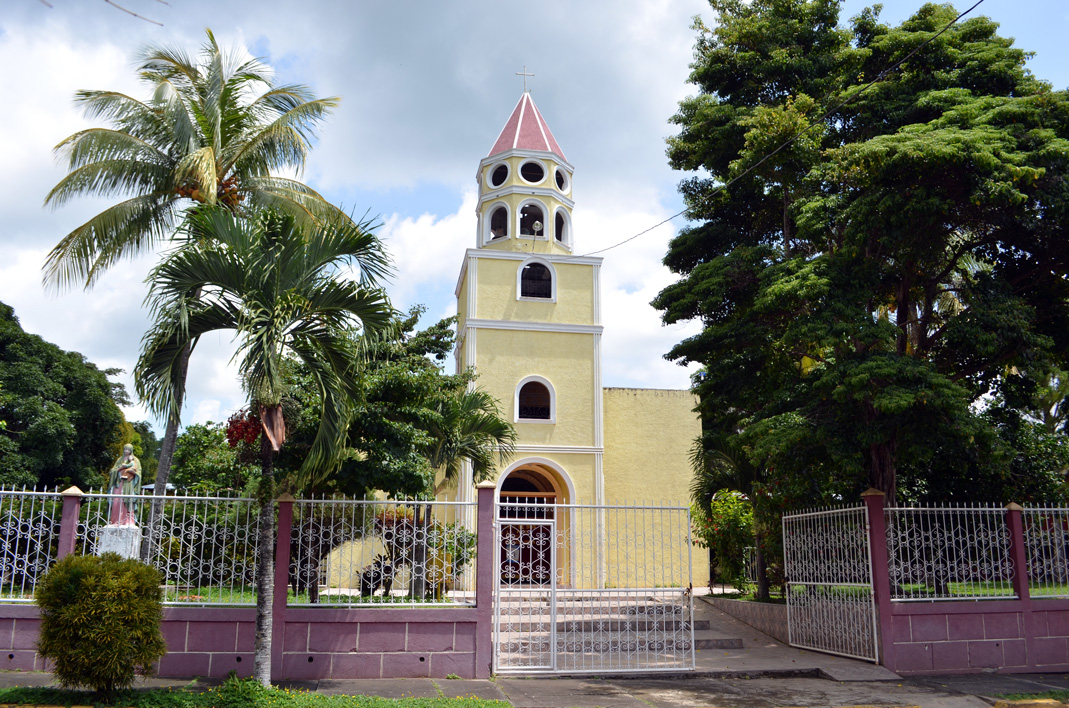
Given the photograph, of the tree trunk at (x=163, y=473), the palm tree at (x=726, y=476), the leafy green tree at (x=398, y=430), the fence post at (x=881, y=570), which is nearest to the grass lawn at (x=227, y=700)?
A: the tree trunk at (x=163, y=473)

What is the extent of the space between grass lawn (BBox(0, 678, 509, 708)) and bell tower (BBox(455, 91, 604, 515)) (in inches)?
429

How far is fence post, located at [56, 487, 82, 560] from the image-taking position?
344 inches

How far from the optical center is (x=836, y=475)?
12.0 meters

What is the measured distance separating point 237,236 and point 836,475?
30.2 ft

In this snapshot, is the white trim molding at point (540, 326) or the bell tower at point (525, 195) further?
the bell tower at point (525, 195)

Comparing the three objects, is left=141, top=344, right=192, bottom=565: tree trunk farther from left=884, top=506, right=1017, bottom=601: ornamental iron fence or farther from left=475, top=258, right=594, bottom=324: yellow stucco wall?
left=475, top=258, right=594, bottom=324: yellow stucco wall

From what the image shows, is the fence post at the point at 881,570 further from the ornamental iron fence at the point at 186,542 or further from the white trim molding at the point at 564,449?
the white trim molding at the point at 564,449

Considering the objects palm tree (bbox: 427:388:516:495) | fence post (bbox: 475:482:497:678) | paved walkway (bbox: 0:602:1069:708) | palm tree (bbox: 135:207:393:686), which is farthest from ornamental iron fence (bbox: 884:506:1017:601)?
palm tree (bbox: 135:207:393:686)

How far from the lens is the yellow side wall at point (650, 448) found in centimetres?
2002

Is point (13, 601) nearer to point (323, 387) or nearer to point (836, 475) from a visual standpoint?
point (323, 387)

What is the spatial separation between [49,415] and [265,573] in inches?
735

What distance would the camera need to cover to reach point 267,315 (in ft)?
24.5

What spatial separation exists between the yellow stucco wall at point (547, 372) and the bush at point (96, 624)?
11.8 m

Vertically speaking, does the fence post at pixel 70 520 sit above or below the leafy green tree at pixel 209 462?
below
